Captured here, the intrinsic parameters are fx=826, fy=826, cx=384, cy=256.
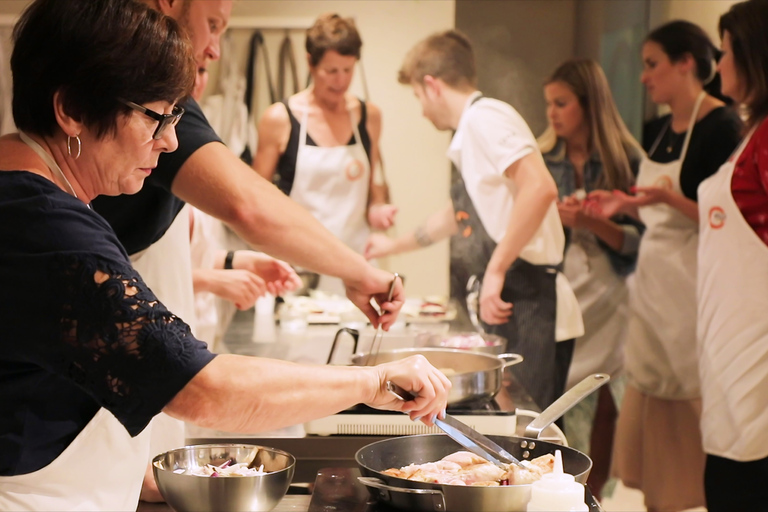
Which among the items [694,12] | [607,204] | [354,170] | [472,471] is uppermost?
[694,12]

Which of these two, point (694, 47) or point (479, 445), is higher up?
point (694, 47)

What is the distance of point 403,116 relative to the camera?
3.24 meters

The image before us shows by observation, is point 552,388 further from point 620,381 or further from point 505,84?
point 505,84

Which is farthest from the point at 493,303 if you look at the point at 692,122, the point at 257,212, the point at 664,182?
the point at 257,212

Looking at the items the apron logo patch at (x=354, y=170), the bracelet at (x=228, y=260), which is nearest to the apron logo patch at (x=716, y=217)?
the apron logo patch at (x=354, y=170)

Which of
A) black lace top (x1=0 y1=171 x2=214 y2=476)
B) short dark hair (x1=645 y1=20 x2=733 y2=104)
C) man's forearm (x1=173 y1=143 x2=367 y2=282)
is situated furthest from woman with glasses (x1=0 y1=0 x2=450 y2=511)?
short dark hair (x1=645 y1=20 x2=733 y2=104)

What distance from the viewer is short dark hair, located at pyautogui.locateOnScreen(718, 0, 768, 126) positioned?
2.62 m

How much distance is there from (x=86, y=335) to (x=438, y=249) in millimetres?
2346

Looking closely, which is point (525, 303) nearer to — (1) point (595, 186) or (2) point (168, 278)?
(1) point (595, 186)

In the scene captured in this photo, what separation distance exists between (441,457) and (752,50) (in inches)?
75.1

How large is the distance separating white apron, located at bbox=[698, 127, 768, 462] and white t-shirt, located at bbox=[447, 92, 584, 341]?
0.69 m

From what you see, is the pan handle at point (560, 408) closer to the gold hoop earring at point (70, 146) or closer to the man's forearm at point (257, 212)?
the man's forearm at point (257, 212)

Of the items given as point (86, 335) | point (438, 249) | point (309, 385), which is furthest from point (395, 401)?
point (438, 249)

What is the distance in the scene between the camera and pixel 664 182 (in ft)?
10.6
